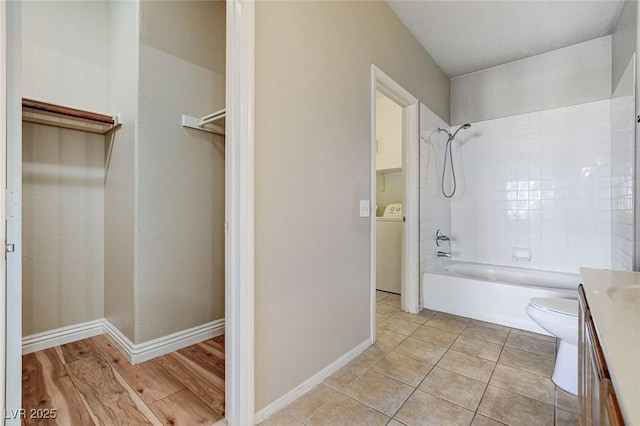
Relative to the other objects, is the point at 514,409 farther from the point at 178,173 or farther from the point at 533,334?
the point at 178,173

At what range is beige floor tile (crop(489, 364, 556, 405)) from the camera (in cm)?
154

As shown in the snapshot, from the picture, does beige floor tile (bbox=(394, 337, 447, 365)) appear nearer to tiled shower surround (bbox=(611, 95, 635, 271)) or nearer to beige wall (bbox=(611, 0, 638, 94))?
tiled shower surround (bbox=(611, 95, 635, 271))

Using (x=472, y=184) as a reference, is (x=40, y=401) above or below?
below

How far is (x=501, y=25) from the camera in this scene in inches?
95.7

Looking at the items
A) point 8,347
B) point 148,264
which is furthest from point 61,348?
point 8,347

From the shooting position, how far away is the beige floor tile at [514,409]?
135 centimetres

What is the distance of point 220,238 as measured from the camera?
232cm

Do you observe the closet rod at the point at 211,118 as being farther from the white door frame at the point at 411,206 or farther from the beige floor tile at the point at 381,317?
the beige floor tile at the point at 381,317

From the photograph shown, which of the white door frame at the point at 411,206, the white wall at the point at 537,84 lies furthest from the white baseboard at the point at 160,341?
the white wall at the point at 537,84

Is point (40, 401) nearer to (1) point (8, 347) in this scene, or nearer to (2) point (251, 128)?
(1) point (8, 347)

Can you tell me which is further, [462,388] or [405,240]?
[405,240]

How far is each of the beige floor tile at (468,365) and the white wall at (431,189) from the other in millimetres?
977

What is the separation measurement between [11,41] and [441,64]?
132 inches

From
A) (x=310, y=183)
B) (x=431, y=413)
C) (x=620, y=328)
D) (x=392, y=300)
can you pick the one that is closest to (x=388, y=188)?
(x=392, y=300)
